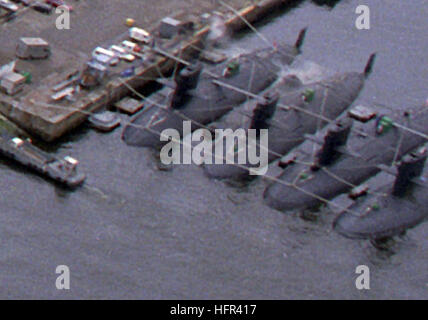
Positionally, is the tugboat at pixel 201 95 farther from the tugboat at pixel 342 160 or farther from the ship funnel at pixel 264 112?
the tugboat at pixel 342 160

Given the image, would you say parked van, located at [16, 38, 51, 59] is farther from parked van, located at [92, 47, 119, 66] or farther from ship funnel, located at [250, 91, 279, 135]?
ship funnel, located at [250, 91, 279, 135]

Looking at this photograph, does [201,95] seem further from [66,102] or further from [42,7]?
[42,7]

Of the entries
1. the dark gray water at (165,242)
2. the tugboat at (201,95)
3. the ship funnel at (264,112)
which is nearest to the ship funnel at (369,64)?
the tugboat at (201,95)

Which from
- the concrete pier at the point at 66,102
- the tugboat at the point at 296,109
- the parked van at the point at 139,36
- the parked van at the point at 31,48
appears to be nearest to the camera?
the tugboat at the point at 296,109

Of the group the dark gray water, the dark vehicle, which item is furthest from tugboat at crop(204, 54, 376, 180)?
the dark vehicle

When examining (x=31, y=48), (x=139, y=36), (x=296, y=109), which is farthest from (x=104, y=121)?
(x=296, y=109)
